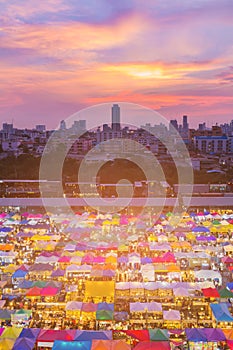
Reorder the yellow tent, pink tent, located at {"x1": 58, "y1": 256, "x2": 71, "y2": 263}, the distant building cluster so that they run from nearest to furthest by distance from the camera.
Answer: the yellow tent
pink tent, located at {"x1": 58, "y1": 256, "x2": 71, "y2": 263}
the distant building cluster

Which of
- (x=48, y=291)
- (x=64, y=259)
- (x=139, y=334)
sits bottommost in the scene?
(x=139, y=334)

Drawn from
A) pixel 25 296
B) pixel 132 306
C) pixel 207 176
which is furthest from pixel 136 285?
pixel 207 176

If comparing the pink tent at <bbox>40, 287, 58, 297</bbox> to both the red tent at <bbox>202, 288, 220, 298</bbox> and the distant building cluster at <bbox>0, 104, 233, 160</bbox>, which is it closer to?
the red tent at <bbox>202, 288, 220, 298</bbox>

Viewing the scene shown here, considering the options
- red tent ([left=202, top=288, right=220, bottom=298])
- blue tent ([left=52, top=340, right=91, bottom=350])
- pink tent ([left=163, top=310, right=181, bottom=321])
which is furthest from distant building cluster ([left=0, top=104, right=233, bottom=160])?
blue tent ([left=52, top=340, right=91, bottom=350])

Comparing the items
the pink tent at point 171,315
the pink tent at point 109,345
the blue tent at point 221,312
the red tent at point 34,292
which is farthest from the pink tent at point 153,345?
the red tent at point 34,292

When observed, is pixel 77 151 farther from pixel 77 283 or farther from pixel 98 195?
pixel 77 283

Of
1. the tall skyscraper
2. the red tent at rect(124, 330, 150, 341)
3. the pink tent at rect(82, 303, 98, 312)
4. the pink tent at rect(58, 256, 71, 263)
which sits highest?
the tall skyscraper

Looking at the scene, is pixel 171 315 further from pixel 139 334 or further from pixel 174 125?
pixel 174 125

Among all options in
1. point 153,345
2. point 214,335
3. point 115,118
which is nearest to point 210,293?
point 214,335
